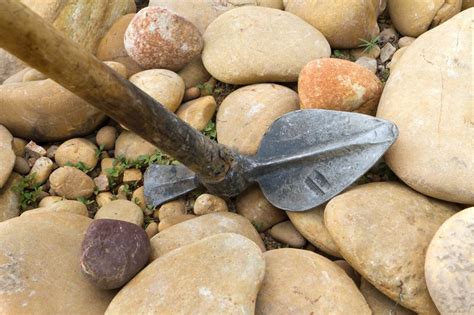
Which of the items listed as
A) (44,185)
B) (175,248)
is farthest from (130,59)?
(175,248)

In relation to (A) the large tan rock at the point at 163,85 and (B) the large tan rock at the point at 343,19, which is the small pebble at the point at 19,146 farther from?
(B) the large tan rock at the point at 343,19

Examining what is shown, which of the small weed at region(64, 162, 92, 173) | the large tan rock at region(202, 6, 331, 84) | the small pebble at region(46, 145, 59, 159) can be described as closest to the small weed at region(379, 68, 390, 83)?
the large tan rock at region(202, 6, 331, 84)

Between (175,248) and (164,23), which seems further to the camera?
(164,23)

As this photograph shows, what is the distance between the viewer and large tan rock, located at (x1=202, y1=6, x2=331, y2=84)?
2.39 m

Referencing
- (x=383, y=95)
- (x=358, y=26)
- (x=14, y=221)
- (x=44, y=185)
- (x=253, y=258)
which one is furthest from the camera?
(x=358, y=26)

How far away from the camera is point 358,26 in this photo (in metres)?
2.46

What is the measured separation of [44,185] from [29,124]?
290mm

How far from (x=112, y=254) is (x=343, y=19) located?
4.94 feet

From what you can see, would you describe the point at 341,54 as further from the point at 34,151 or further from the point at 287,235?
the point at 34,151

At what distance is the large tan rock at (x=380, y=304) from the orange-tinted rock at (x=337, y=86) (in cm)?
74

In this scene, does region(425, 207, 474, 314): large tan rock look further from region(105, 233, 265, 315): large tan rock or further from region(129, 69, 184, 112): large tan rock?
region(129, 69, 184, 112): large tan rock

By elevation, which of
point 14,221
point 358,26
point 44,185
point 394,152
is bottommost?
point 44,185

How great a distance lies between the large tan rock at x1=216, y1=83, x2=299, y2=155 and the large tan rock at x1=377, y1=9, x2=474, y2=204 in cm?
43

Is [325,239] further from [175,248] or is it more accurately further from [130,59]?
[130,59]
